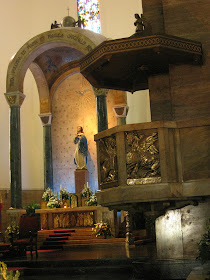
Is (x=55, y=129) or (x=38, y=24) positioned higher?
(x=38, y=24)

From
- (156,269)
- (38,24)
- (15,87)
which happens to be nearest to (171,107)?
(156,269)

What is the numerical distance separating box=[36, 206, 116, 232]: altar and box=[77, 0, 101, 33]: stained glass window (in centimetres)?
910

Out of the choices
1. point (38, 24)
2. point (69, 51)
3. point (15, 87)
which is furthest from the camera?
point (38, 24)

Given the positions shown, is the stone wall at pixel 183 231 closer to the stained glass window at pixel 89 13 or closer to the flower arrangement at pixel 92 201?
the flower arrangement at pixel 92 201

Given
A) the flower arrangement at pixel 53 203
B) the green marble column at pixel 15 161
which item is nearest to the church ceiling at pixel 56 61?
the green marble column at pixel 15 161

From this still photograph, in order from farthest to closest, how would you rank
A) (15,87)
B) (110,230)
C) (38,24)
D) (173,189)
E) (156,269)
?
(38,24), (15,87), (110,230), (156,269), (173,189)

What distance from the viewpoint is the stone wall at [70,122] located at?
1714 cm

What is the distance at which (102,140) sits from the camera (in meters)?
6.59

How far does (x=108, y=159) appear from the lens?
6434 mm

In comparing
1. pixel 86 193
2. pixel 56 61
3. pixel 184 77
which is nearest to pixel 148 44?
pixel 184 77

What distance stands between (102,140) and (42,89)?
1076 cm

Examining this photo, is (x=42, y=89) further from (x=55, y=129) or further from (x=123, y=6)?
(x=123, y=6)

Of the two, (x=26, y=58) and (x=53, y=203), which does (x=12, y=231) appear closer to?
(x=53, y=203)

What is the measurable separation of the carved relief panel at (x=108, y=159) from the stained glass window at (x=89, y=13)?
1358 centimetres
